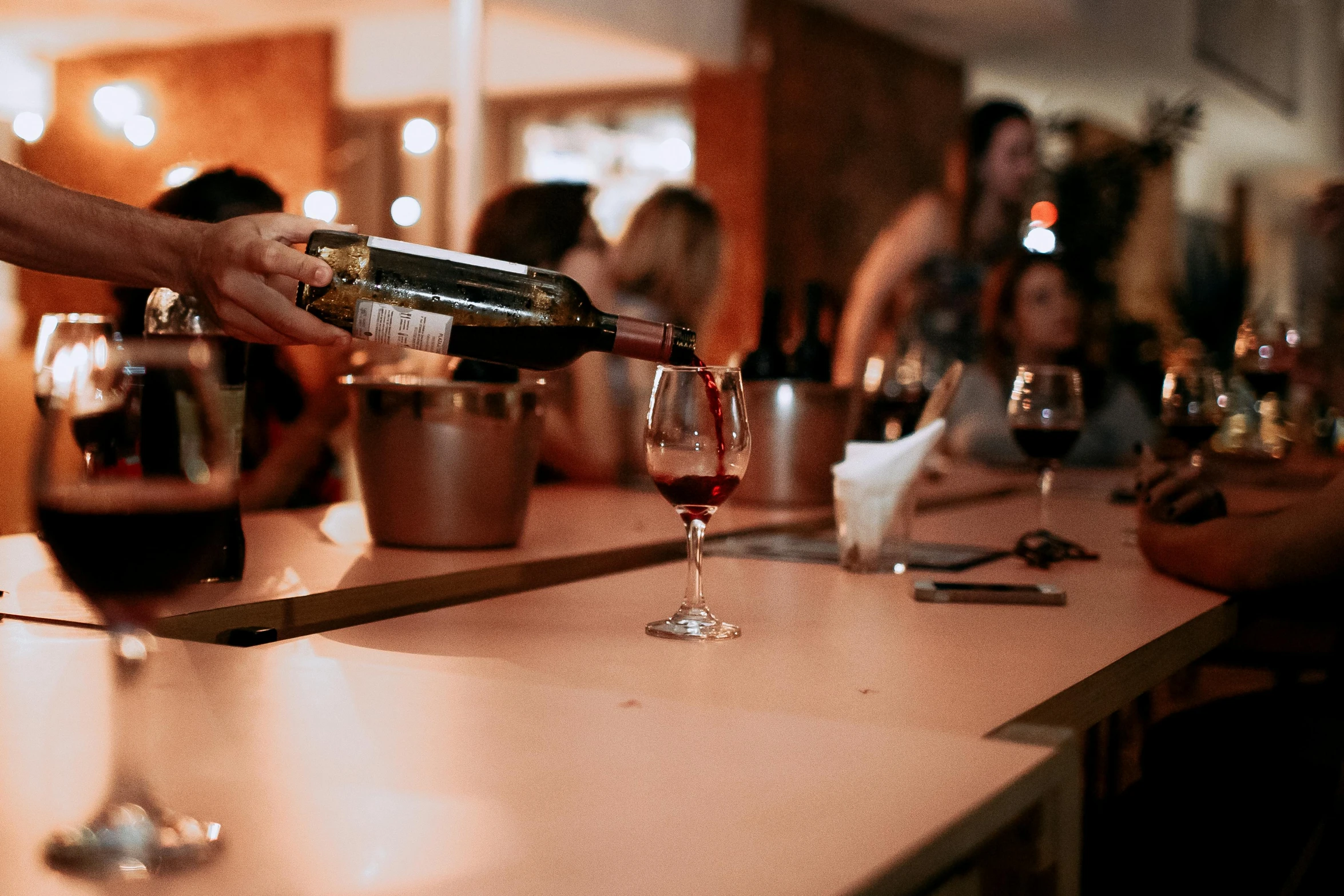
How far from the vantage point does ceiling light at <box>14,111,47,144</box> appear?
10.9ft

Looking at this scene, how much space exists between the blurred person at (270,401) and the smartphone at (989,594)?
985mm

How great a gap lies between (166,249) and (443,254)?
0.25 metres

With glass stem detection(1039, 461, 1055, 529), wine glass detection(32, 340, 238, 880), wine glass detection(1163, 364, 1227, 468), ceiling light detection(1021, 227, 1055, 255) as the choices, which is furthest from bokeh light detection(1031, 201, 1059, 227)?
wine glass detection(32, 340, 238, 880)

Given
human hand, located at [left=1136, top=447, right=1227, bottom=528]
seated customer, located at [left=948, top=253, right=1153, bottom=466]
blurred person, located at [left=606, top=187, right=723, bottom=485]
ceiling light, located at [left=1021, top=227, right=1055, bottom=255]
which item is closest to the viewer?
human hand, located at [left=1136, top=447, right=1227, bottom=528]

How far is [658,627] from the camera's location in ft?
3.10

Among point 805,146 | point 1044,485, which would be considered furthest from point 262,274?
point 805,146

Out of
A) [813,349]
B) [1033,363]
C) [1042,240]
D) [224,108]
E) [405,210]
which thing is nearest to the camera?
[813,349]

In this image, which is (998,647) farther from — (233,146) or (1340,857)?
(233,146)

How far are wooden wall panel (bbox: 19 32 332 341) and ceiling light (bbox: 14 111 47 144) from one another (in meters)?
0.18

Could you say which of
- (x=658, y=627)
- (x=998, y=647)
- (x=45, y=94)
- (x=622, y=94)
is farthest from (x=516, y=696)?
(x=622, y=94)

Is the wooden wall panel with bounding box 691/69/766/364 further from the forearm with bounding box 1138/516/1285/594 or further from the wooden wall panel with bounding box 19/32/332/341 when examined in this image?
the forearm with bounding box 1138/516/1285/594

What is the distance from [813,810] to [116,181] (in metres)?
3.62

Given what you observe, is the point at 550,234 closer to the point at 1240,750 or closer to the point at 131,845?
the point at 1240,750

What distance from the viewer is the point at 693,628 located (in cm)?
94
